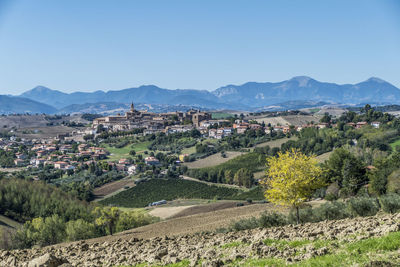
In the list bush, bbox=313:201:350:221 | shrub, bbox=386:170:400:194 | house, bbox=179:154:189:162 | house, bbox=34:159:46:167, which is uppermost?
bush, bbox=313:201:350:221

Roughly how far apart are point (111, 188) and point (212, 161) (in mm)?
24298

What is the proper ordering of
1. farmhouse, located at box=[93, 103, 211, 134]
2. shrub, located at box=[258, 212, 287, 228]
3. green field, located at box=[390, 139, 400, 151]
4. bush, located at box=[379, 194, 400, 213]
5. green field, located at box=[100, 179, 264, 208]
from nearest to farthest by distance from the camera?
bush, located at box=[379, 194, 400, 213], shrub, located at box=[258, 212, 287, 228], green field, located at box=[100, 179, 264, 208], green field, located at box=[390, 139, 400, 151], farmhouse, located at box=[93, 103, 211, 134]

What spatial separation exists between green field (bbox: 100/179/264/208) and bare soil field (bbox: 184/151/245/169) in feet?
43.8

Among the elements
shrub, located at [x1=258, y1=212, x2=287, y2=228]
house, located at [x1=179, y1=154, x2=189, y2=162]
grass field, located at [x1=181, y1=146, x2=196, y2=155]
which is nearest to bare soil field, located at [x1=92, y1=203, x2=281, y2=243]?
shrub, located at [x1=258, y1=212, x2=287, y2=228]

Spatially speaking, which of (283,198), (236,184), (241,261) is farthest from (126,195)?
(241,261)

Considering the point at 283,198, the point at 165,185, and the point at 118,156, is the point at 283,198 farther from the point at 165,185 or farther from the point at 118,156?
the point at 118,156

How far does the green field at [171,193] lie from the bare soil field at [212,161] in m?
13.3

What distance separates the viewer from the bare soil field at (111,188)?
67.0m

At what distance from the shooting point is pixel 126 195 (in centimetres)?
6481

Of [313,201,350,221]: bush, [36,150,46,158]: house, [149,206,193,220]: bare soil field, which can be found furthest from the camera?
[36,150,46,158]: house

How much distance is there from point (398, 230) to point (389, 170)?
26961 mm

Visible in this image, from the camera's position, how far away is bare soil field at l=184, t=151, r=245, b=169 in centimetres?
8369

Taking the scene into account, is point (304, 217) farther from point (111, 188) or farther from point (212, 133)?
point (212, 133)

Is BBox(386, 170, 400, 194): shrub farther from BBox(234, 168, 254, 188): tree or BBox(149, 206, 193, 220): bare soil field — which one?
BBox(234, 168, 254, 188): tree
